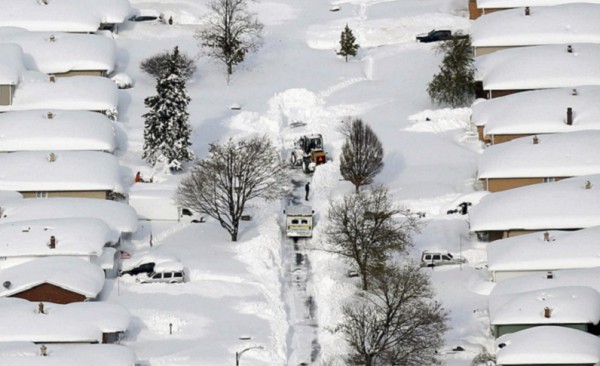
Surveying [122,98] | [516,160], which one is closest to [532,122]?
[516,160]

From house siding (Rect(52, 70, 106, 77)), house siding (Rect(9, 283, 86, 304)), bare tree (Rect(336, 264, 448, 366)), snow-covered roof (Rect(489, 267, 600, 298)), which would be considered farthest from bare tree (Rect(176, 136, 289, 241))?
house siding (Rect(52, 70, 106, 77))

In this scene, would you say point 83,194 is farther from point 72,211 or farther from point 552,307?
point 552,307

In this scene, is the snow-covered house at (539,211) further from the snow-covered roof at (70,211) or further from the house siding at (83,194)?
the house siding at (83,194)

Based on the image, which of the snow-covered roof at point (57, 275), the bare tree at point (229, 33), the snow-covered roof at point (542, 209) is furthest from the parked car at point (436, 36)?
the snow-covered roof at point (57, 275)

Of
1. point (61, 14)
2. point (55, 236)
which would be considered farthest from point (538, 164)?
point (61, 14)

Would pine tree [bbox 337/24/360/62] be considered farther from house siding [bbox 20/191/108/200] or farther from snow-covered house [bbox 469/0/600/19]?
house siding [bbox 20/191/108/200]
